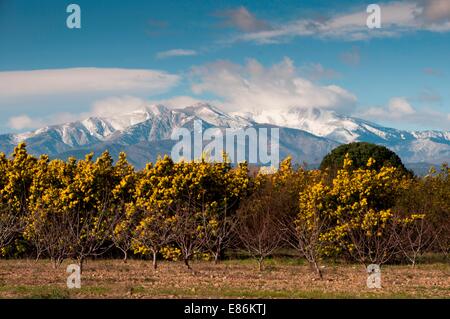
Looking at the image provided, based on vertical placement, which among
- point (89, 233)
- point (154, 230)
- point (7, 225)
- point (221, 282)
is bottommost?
point (221, 282)

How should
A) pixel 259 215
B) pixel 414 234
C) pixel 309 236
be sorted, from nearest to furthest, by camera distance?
1. pixel 309 236
2. pixel 259 215
3. pixel 414 234

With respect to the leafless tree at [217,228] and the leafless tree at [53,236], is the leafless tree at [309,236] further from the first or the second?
the leafless tree at [53,236]

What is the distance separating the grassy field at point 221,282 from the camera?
21.1 metres

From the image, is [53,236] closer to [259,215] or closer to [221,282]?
[221,282]

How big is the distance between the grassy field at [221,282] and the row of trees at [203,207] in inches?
87.3

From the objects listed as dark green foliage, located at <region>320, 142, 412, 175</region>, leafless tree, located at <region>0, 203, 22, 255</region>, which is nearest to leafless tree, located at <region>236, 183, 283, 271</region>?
leafless tree, located at <region>0, 203, 22, 255</region>

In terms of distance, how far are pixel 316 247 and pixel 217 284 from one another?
9.72m

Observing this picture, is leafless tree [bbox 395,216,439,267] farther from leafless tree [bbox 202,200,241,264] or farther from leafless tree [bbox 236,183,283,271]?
leafless tree [bbox 202,200,241,264]

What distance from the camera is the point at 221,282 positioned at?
25.5 meters

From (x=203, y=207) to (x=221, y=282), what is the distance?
43.6 ft

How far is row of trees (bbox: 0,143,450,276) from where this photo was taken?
36.5 m

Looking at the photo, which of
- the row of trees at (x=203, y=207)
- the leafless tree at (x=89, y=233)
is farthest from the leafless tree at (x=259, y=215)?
the leafless tree at (x=89, y=233)

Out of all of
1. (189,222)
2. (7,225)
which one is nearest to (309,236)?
(189,222)

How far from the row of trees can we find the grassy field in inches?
87.3
